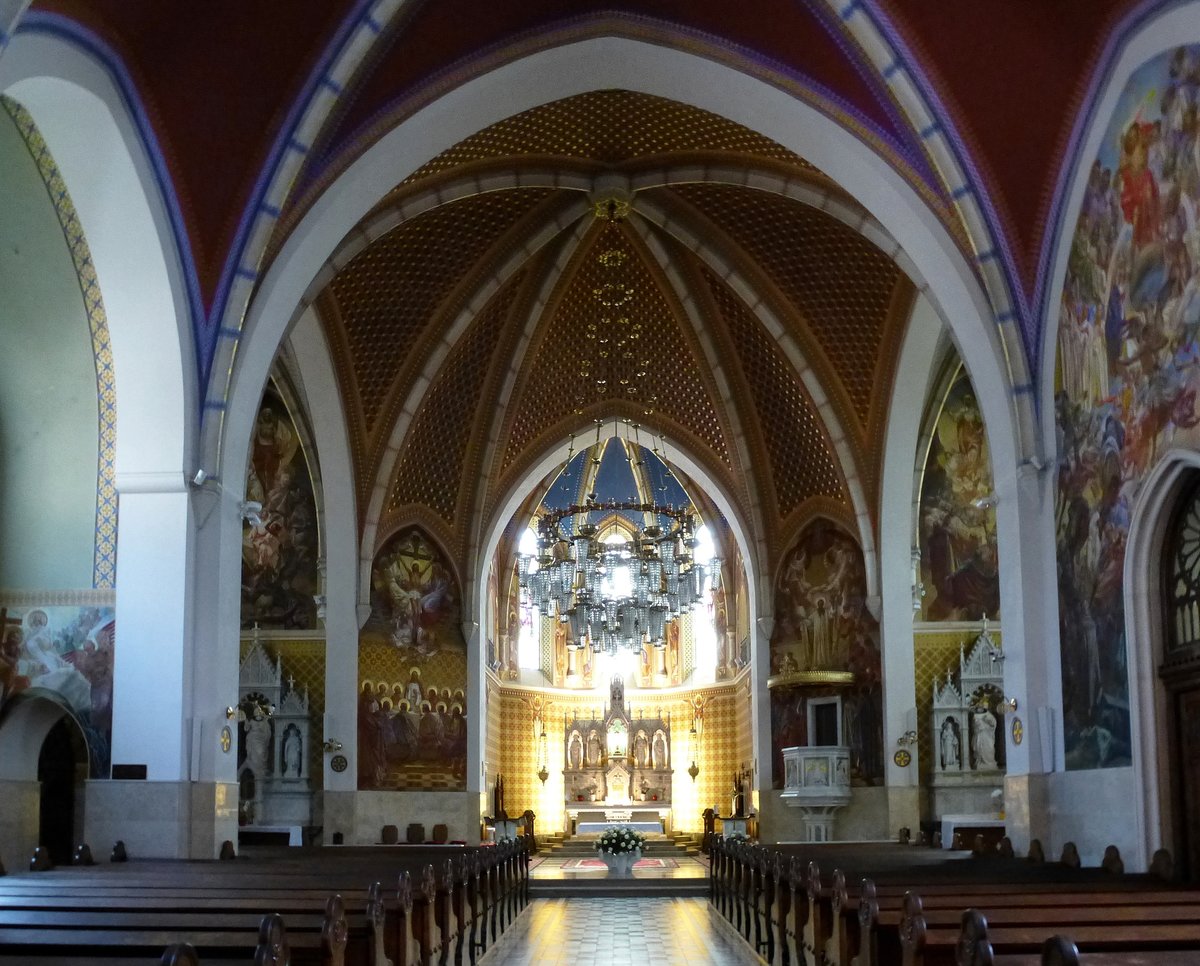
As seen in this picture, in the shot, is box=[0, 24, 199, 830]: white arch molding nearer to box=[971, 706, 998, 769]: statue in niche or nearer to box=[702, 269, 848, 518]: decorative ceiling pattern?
box=[702, 269, 848, 518]: decorative ceiling pattern

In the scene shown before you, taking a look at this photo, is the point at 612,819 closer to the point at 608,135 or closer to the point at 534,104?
the point at 608,135

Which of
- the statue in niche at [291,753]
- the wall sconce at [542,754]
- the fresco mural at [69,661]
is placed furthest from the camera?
the wall sconce at [542,754]

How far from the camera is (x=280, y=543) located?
72.5ft

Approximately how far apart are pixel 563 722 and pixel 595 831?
3259mm

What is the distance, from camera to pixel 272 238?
14.3m

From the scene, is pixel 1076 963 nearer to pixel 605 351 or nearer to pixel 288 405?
pixel 288 405

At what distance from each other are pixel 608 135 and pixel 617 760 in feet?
53.7

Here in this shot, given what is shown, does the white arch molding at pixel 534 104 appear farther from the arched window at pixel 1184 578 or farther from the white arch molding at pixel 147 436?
the arched window at pixel 1184 578

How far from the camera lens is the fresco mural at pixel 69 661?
13555 millimetres

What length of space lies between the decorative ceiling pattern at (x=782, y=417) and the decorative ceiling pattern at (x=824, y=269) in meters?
0.92

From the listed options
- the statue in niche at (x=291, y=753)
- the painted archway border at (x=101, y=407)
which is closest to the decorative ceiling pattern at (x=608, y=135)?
the painted archway border at (x=101, y=407)

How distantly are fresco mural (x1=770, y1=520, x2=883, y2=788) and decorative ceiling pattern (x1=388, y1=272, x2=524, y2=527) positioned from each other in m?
5.75

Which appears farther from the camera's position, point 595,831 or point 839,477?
point 595,831

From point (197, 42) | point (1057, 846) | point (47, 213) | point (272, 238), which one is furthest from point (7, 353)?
point (1057, 846)
